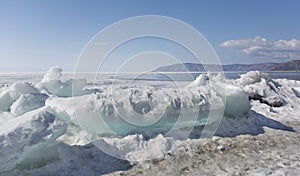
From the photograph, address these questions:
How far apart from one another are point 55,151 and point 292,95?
1006 centimetres

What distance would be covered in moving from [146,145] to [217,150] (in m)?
1.27

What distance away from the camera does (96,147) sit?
4.45 metres

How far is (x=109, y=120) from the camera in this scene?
511 cm

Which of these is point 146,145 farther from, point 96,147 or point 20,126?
point 20,126

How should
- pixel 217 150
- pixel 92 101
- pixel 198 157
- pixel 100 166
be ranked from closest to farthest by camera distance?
pixel 100 166 → pixel 198 157 → pixel 217 150 → pixel 92 101

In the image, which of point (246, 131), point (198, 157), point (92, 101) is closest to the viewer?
point (198, 157)

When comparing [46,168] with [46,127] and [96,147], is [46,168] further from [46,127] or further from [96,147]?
[96,147]

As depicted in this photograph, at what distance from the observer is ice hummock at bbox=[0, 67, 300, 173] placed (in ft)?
12.0

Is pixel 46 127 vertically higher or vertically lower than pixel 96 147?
higher

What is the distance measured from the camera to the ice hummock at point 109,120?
366 cm

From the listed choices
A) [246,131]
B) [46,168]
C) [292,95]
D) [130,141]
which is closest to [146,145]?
[130,141]

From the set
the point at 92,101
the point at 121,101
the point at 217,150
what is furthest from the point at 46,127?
the point at 217,150

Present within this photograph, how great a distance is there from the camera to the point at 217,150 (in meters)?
4.57

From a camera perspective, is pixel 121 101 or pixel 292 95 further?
pixel 292 95
